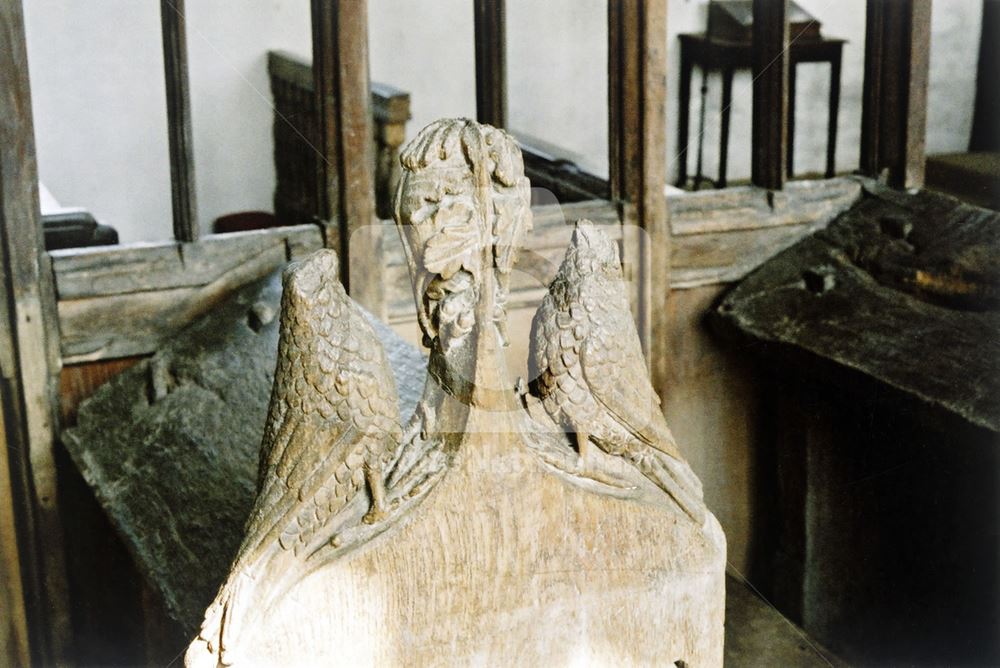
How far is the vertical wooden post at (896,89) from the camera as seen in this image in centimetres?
525

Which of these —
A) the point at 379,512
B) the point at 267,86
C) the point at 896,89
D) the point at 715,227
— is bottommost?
the point at 715,227

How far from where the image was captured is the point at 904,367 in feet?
14.7

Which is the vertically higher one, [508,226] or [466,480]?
[508,226]

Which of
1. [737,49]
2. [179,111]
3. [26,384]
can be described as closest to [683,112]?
[737,49]


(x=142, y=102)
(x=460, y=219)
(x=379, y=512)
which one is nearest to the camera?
(x=460, y=219)

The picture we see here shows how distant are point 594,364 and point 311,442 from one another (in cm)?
46

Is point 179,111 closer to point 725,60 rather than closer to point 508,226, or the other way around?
point 508,226

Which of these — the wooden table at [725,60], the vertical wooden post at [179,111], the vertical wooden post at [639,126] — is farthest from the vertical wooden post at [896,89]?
the vertical wooden post at [179,111]

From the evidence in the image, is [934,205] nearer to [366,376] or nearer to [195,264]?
[195,264]

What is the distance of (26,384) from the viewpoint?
4.20m

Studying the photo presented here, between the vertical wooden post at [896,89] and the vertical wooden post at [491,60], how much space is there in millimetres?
1439

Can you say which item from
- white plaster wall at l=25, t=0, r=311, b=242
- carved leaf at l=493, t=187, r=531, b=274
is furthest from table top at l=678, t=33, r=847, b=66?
carved leaf at l=493, t=187, r=531, b=274

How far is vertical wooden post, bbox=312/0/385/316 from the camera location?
14.4 ft

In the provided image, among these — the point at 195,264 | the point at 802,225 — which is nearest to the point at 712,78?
the point at 802,225
